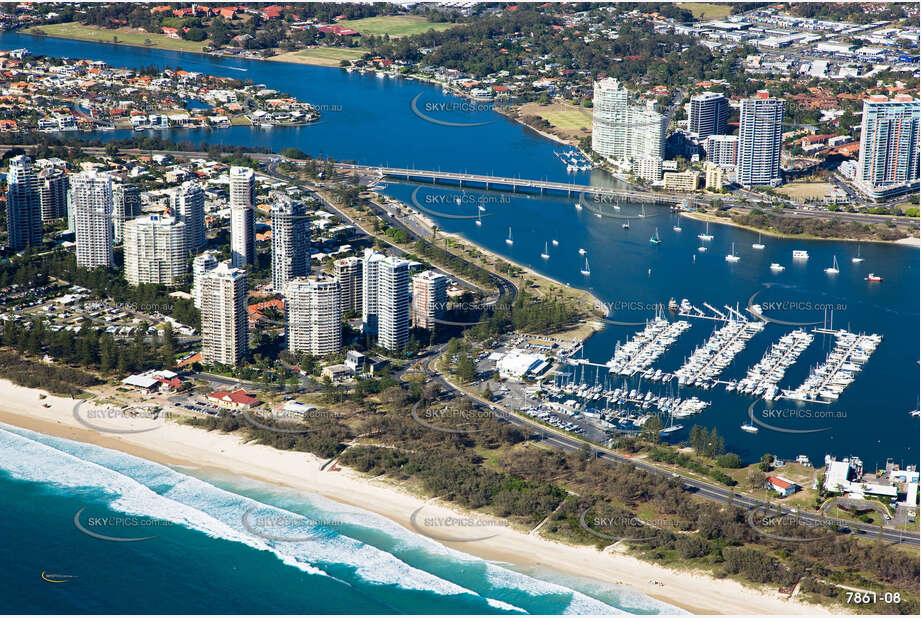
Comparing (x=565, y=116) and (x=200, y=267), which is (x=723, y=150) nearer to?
(x=565, y=116)

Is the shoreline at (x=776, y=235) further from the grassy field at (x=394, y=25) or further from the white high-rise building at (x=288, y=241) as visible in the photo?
the grassy field at (x=394, y=25)

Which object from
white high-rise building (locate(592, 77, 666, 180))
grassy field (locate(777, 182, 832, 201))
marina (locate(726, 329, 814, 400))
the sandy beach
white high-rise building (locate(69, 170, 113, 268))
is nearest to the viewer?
the sandy beach

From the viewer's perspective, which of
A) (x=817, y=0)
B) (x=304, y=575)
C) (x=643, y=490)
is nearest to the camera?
(x=304, y=575)

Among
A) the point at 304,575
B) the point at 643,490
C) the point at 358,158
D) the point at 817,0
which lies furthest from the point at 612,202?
the point at 817,0

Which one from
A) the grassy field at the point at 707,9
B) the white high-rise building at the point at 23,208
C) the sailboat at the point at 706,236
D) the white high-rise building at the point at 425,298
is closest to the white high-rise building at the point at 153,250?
the white high-rise building at the point at 23,208

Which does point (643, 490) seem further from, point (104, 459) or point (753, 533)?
point (104, 459)

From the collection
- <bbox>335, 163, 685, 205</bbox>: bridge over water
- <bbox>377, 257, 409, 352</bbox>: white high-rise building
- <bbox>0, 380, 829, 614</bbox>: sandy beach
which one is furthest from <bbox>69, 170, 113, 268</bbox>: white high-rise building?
<bbox>335, 163, 685, 205</bbox>: bridge over water

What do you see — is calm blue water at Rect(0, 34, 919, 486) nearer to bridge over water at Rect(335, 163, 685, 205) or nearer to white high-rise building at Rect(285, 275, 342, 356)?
bridge over water at Rect(335, 163, 685, 205)
